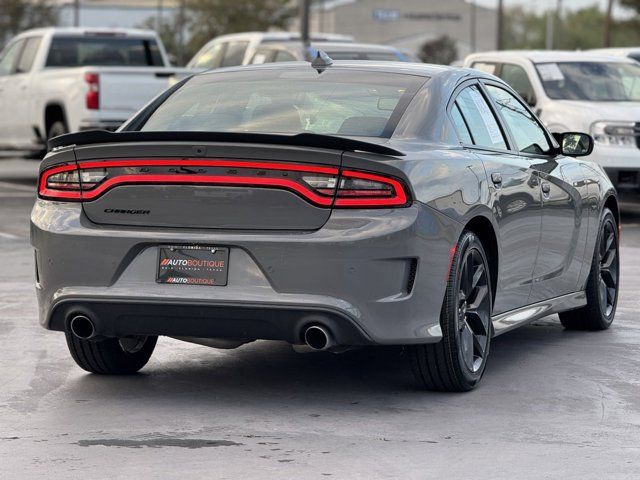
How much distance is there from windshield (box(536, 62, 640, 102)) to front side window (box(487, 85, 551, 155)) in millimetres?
9205

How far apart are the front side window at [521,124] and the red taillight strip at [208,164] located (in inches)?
82.7

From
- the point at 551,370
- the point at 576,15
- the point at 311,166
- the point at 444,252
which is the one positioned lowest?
the point at 576,15

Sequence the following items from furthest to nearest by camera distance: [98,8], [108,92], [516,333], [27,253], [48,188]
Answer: [98,8]
[108,92]
[27,253]
[516,333]
[48,188]

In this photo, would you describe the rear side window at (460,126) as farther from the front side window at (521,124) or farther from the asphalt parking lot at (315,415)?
the asphalt parking lot at (315,415)

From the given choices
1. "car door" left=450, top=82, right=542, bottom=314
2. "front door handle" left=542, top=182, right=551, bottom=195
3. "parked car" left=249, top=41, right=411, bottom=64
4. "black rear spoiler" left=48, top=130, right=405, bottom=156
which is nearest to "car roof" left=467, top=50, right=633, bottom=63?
"parked car" left=249, top=41, right=411, bottom=64

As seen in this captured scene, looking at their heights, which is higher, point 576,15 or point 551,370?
point 551,370

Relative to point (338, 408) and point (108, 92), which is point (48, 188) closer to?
point (338, 408)

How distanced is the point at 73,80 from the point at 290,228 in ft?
46.9

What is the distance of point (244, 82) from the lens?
25.5 ft

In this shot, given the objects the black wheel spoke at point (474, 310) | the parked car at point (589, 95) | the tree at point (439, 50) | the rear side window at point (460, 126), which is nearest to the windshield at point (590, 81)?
the parked car at point (589, 95)

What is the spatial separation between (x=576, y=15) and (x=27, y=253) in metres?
165

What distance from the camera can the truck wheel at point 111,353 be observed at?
7.41 metres

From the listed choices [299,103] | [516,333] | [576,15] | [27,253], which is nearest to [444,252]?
[299,103]

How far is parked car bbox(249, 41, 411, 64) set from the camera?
20.5 m
